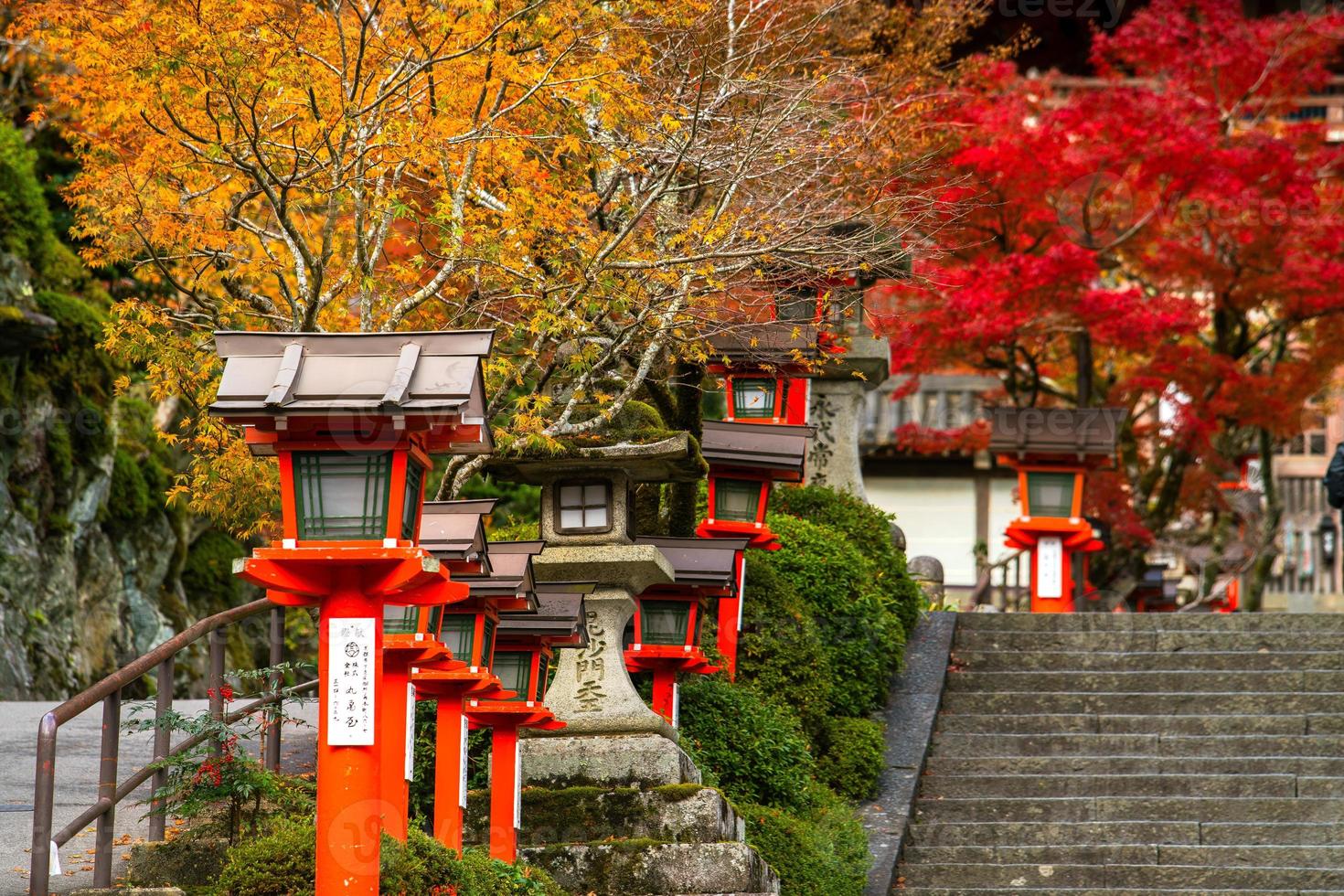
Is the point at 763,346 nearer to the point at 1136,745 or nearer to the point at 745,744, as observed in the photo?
the point at 745,744

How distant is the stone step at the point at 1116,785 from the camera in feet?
43.9

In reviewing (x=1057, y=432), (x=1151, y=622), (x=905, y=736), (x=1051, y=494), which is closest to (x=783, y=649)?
(x=905, y=736)

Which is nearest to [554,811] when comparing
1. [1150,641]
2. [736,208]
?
[736,208]

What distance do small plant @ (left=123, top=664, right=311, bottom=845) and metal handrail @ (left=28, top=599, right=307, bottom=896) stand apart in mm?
62

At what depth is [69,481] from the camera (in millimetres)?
18125

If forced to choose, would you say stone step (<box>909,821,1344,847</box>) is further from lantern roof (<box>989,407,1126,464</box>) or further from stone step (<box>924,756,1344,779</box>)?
lantern roof (<box>989,407,1126,464</box>)

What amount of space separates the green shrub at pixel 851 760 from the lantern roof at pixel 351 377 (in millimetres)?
6878

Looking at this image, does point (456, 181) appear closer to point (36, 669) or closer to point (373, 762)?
point (373, 762)

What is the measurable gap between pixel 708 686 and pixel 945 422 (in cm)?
1814

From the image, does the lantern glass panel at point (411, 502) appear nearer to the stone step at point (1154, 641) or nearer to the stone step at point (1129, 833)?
the stone step at point (1129, 833)

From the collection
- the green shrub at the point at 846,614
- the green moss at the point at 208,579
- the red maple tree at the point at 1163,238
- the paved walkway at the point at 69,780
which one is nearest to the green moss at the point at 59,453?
the green moss at the point at 208,579

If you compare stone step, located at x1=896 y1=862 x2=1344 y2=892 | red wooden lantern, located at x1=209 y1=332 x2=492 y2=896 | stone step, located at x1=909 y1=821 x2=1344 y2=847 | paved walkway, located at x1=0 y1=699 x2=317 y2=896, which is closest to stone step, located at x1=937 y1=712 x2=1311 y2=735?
stone step, located at x1=909 y1=821 x2=1344 y2=847

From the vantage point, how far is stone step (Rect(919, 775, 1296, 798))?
43.9 feet

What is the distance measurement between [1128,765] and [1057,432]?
5.87 m
